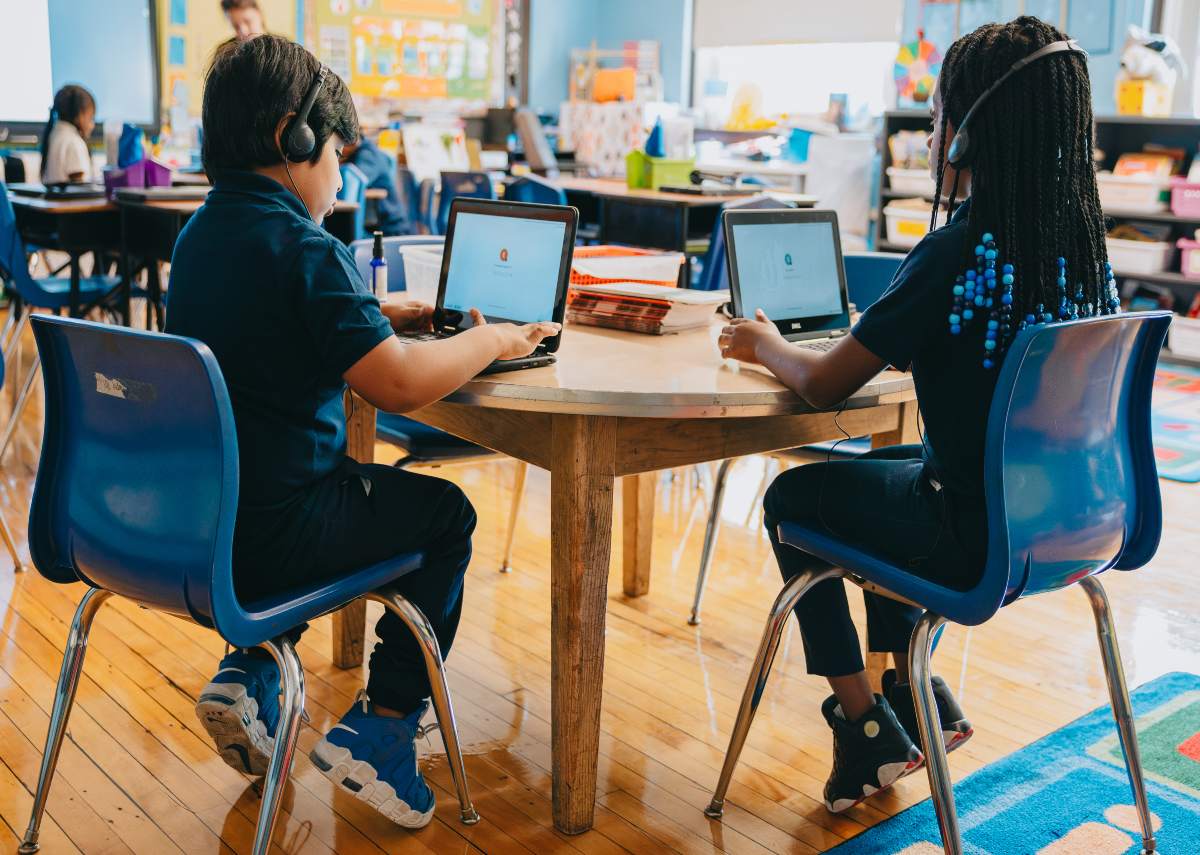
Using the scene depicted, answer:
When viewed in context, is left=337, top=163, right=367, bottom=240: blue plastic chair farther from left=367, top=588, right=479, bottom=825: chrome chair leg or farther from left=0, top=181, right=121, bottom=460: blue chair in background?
left=367, top=588, right=479, bottom=825: chrome chair leg

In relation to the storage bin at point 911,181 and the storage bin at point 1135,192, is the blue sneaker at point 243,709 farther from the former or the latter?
the storage bin at point 911,181

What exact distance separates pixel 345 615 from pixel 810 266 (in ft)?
3.48

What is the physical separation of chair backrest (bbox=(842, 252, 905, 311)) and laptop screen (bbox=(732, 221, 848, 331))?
556 millimetres

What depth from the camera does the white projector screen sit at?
Answer: 645 cm

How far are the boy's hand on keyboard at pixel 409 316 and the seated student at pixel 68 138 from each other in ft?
11.7

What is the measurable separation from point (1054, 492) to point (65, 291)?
3464 mm

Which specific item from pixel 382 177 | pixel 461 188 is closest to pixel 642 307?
pixel 461 188

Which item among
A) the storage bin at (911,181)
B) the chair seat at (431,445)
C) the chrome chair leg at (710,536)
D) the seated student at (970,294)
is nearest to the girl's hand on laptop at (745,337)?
the seated student at (970,294)

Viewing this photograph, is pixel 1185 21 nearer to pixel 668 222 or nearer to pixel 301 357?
pixel 668 222

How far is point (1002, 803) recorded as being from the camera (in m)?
1.79

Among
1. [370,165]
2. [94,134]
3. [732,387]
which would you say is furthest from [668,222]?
[94,134]

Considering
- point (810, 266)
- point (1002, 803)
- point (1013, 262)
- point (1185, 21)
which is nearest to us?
point (1013, 262)

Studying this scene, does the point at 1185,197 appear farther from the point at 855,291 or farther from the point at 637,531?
the point at 637,531

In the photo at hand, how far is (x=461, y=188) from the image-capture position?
201 inches
